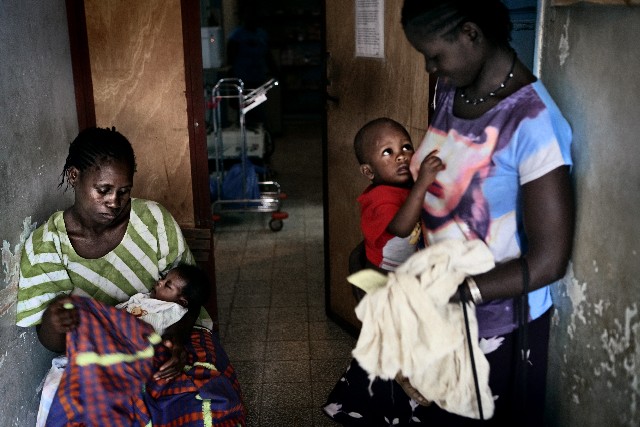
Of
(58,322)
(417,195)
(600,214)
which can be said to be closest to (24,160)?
(58,322)

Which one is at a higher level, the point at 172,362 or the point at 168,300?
the point at 168,300

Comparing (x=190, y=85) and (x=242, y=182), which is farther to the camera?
(x=242, y=182)

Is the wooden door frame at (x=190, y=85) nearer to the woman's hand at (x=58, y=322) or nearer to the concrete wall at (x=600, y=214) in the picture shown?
the woman's hand at (x=58, y=322)

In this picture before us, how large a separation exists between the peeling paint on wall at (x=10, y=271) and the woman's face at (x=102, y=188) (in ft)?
0.72

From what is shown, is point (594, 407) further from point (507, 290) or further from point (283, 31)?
point (283, 31)

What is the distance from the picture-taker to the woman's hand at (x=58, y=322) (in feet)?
7.02

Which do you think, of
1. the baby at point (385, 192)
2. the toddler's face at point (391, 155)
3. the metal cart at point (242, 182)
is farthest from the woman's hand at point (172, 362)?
the metal cart at point (242, 182)

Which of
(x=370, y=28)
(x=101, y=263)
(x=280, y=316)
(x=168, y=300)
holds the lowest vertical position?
(x=280, y=316)

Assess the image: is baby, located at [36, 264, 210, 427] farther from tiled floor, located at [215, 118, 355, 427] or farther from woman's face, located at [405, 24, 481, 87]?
woman's face, located at [405, 24, 481, 87]

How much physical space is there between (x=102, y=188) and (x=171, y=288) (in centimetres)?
44

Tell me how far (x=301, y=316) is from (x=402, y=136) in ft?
6.98

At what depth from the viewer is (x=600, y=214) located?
4.66 ft

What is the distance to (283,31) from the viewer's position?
1129 cm

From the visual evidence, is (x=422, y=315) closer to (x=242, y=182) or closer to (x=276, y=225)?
(x=276, y=225)
